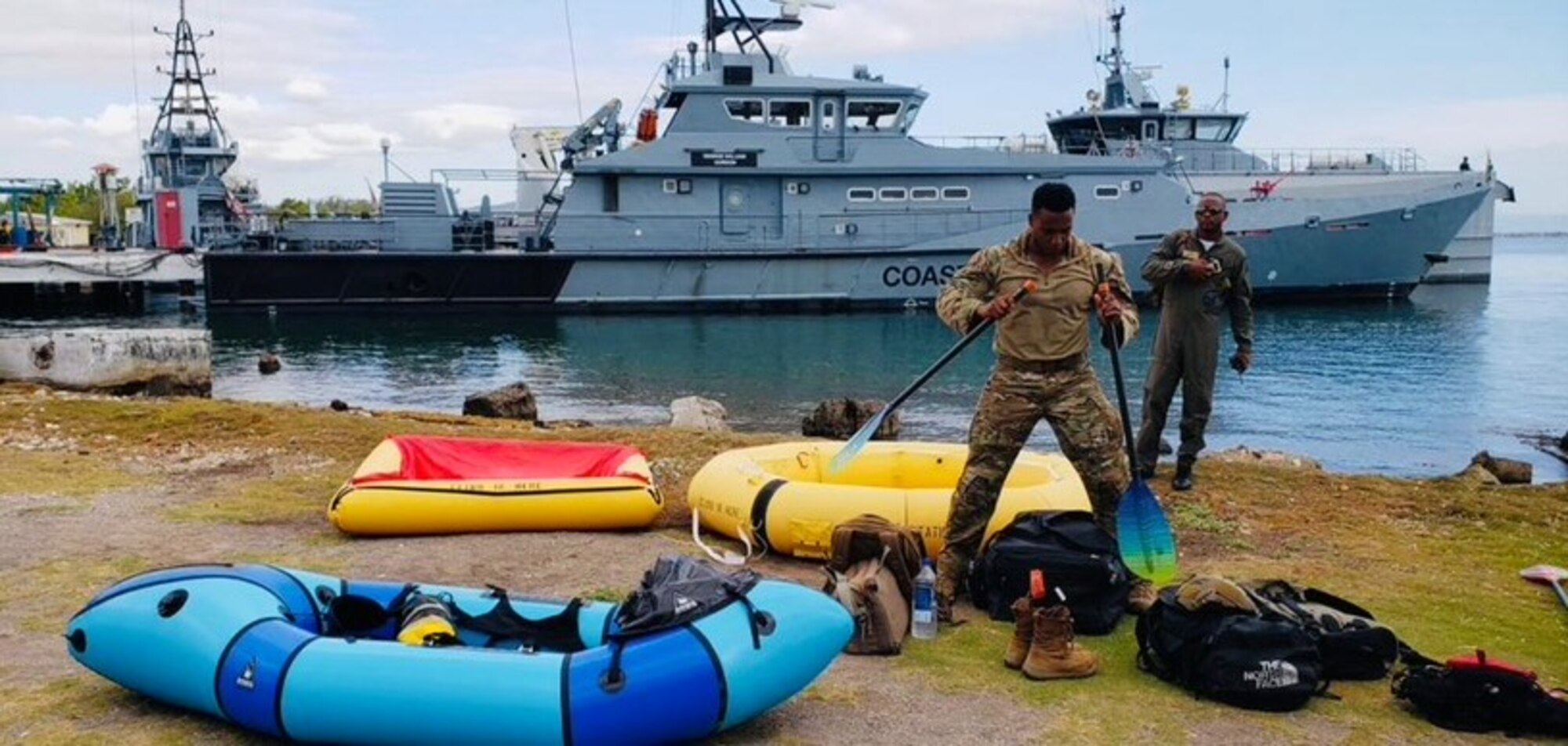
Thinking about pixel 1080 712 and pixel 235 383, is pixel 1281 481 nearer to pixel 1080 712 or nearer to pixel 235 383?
pixel 1080 712

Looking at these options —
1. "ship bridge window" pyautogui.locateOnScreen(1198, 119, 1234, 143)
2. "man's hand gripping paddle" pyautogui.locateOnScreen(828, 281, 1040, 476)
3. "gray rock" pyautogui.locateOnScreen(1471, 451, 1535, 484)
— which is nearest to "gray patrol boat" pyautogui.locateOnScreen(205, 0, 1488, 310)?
"ship bridge window" pyautogui.locateOnScreen(1198, 119, 1234, 143)

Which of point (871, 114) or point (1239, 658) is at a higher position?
point (871, 114)

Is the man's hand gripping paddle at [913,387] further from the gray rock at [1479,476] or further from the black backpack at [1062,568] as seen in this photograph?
the gray rock at [1479,476]

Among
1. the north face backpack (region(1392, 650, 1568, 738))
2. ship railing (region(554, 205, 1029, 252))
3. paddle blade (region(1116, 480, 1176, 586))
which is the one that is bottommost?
the north face backpack (region(1392, 650, 1568, 738))

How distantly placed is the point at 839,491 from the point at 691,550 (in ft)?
2.65

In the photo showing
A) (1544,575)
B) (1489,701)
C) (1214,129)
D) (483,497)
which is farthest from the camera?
(1214,129)

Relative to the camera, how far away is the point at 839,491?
229 inches

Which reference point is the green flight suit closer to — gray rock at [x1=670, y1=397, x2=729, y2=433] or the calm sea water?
the calm sea water

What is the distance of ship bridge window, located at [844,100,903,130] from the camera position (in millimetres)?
30750

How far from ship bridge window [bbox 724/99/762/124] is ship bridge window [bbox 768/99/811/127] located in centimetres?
26

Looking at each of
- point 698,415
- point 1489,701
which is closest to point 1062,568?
point 1489,701

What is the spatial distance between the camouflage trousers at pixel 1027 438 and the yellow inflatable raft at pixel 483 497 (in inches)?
76.3

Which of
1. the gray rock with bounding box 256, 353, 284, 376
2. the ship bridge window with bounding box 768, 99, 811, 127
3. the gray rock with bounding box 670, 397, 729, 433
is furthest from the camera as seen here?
the ship bridge window with bounding box 768, 99, 811, 127

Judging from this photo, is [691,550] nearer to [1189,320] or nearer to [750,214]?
[1189,320]
